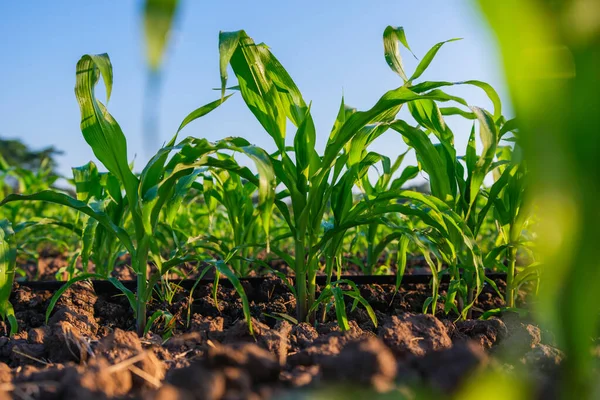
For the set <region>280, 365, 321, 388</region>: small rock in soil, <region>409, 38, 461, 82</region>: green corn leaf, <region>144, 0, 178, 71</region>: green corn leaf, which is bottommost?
<region>280, 365, 321, 388</region>: small rock in soil

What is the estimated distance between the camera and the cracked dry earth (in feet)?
2.01

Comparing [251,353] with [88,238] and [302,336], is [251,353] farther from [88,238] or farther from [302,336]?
[88,238]

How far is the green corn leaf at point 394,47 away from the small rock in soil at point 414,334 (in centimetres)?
69

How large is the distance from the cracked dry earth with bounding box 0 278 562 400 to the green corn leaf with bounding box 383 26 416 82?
703 millimetres

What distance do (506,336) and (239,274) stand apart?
124cm

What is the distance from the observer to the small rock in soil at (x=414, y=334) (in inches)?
41.9

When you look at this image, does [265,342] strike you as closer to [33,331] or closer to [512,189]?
[33,331]

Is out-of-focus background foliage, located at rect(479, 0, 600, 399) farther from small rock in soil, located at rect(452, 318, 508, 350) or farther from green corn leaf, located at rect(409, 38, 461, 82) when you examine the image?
green corn leaf, located at rect(409, 38, 461, 82)

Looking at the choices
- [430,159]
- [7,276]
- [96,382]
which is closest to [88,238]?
[7,276]

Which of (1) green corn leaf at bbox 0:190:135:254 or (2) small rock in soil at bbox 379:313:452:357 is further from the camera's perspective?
(1) green corn leaf at bbox 0:190:135:254

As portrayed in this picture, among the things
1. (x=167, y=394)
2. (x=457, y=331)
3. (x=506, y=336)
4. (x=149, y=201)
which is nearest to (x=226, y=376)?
(x=167, y=394)

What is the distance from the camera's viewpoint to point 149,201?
1.26 meters

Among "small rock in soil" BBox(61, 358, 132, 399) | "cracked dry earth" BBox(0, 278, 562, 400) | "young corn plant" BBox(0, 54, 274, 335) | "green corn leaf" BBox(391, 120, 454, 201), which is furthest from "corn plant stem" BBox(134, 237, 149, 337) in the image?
"green corn leaf" BBox(391, 120, 454, 201)

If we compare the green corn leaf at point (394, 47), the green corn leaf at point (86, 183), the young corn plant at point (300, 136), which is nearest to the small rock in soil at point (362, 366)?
the young corn plant at point (300, 136)
